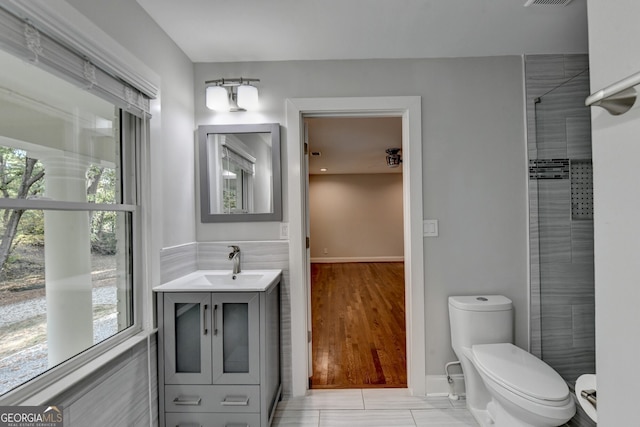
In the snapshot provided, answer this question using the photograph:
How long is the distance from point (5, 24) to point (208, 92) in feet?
3.99

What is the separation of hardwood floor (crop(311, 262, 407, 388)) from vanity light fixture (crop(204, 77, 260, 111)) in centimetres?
208

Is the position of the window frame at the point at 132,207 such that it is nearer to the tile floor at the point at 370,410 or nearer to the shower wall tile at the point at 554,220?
the tile floor at the point at 370,410

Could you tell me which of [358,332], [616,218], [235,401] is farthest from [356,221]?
[616,218]

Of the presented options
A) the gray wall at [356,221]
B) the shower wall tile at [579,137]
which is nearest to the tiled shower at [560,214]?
the shower wall tile at [579,137]

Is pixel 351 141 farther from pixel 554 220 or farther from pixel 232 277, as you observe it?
pixel 232 277

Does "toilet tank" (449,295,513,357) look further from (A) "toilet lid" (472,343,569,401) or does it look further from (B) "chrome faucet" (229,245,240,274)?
(B) "chrome faucet" (229,245,240,274)

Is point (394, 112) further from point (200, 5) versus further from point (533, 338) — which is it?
point (533, 338)

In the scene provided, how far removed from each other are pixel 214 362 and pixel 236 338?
0.16m

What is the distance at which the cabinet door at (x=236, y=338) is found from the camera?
67.5 inches

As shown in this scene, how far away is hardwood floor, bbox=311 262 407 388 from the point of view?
2507mm

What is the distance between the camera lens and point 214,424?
1715 millimetres

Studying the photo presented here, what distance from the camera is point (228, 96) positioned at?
222cm

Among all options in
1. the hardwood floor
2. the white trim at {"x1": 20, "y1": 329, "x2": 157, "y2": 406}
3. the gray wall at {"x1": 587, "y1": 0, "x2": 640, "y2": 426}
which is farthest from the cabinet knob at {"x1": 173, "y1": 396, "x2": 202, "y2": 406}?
the gray wall at {"x1": 587, "y1": 0, "x2": 640, "y2": 426}

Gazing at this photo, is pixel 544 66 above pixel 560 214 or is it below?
above
